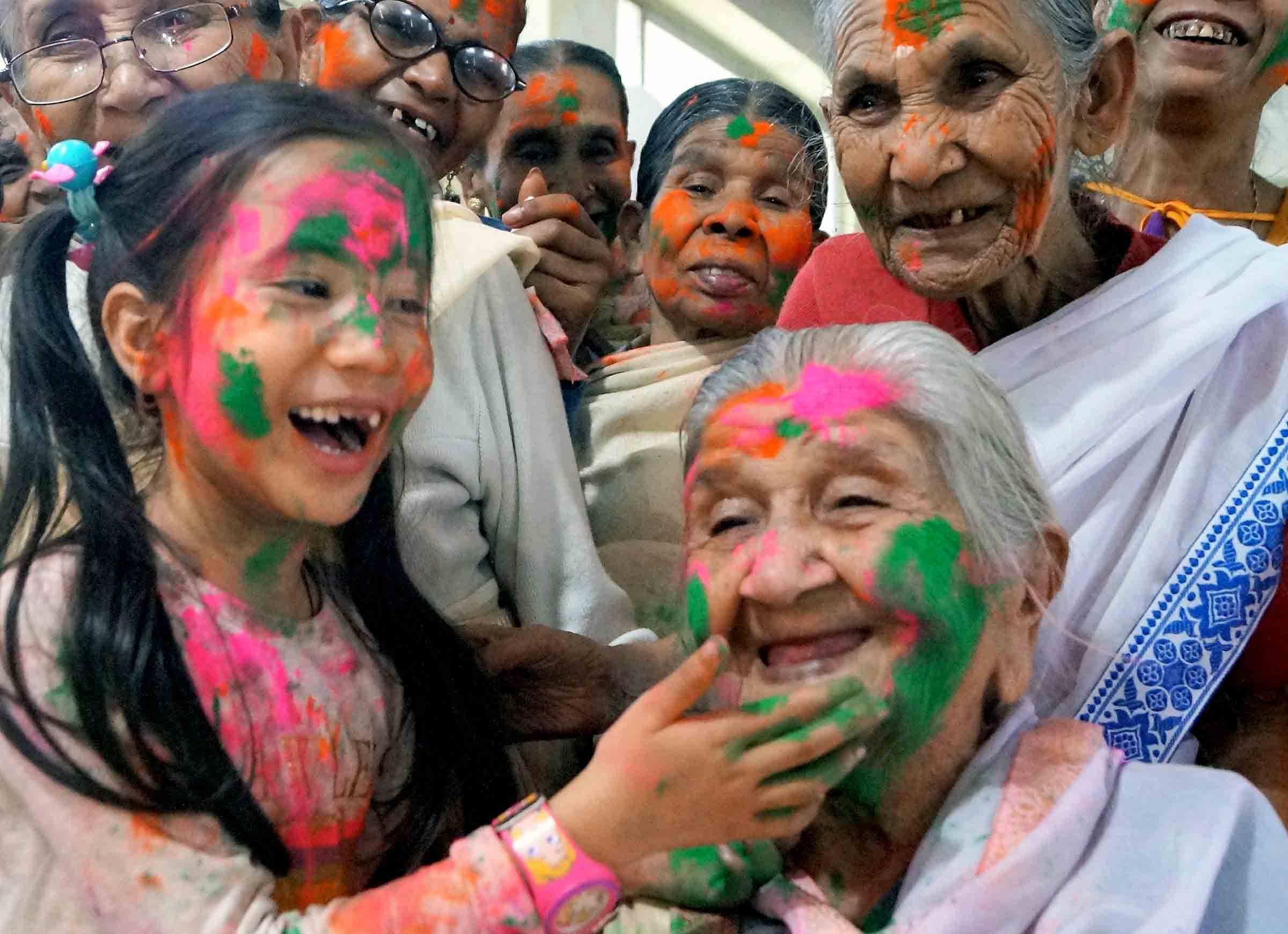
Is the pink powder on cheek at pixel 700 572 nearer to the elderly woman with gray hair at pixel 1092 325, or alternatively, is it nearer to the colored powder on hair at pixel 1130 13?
the elderly woman with gray hair at pixel 1092 325

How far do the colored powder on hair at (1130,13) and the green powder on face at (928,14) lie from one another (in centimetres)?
90

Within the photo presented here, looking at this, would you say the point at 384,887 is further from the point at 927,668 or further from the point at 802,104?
the point at 802,104

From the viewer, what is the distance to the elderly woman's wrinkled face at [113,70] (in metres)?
1.99

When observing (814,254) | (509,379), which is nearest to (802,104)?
(814,254)

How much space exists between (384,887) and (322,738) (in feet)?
0.66

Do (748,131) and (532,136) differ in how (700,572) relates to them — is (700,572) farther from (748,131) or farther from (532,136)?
(532,136)

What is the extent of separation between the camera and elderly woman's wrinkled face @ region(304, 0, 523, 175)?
2.23m

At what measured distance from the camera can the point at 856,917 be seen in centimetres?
158

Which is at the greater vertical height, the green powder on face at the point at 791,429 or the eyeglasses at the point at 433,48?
the eyeglasses at the point at 433,48

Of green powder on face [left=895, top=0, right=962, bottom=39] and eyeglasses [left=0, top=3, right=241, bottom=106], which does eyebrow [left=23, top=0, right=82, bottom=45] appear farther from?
green powder on face [left=895, top=0, right=962, bottom=39]

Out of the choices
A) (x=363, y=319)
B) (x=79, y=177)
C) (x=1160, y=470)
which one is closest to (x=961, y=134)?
(x=1160, y=470)

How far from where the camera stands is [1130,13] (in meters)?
2.78

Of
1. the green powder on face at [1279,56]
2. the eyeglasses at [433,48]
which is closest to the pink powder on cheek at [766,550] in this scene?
the eyeglasses at [433,48]

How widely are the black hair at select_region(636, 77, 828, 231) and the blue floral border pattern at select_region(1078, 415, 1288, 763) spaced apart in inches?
42.5
